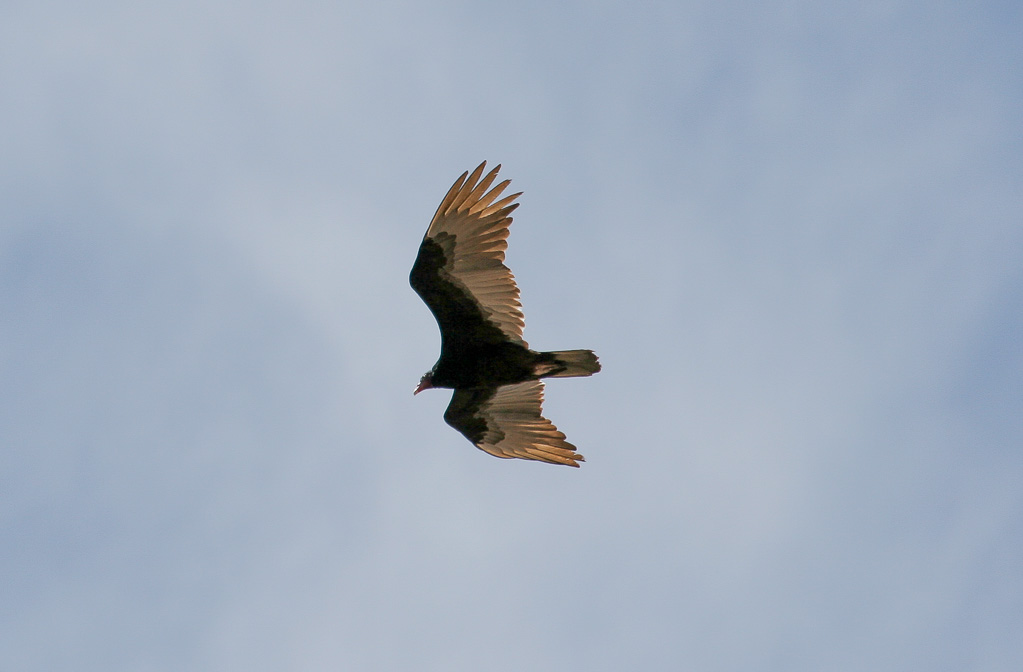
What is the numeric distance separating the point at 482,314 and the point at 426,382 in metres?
0.99

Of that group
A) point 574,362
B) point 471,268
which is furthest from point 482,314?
point 574,362

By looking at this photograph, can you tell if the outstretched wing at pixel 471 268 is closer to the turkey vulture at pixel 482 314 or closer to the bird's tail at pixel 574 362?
the turkey vulture at pixel 482 314

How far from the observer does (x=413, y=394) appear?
10.3 m

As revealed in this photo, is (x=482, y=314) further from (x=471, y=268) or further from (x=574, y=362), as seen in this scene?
(x=574, y=362)

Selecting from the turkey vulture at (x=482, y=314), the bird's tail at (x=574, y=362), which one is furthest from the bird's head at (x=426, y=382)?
the bird's tail at (x=574, y=362)

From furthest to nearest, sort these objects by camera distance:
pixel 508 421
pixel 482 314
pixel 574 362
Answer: pixel 508 421 < pixel 482 314 < pixel 574 362

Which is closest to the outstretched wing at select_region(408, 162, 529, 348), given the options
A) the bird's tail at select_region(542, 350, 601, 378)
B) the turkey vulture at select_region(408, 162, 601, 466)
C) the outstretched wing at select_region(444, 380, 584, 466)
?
the turkey vulture at select_region(408, 162, 601, 466)

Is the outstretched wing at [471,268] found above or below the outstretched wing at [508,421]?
above

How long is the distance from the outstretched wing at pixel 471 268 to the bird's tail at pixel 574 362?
38 centimetres

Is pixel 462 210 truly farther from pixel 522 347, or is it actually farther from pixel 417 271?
pixel 522 347

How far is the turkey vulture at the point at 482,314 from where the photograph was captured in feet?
30.9

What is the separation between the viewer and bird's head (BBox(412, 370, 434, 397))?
10.1 meters

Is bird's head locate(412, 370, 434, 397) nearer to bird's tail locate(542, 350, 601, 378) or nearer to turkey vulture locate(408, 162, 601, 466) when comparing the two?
turkey vulture locate(408, 162, 601, 466)

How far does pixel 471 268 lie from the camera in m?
9.59
